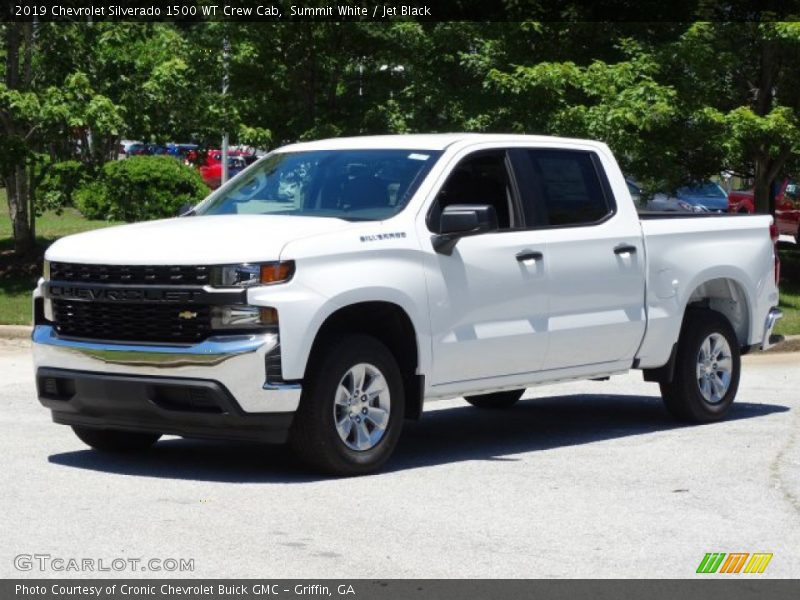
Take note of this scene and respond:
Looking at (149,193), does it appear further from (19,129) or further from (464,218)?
(464,218)

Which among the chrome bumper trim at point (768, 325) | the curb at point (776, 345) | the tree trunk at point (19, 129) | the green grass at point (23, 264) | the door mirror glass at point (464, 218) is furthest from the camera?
the tree trunk at point (19, 129)

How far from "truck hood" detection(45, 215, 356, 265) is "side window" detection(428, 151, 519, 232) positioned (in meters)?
0.95

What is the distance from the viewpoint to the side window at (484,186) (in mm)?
9969

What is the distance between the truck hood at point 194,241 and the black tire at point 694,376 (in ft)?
10.6

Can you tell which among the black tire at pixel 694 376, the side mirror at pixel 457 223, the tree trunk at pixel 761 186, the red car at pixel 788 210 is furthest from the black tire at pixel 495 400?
the red car at pixel 788 210

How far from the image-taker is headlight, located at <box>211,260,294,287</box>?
865 cm

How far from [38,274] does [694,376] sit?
1265 centimetres

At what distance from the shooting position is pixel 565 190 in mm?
10602

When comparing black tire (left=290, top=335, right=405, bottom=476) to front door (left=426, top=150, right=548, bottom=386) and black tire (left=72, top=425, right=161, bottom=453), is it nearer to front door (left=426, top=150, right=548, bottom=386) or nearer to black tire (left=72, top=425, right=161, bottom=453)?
front door (left=426, top=150, right=548, bottom=386)

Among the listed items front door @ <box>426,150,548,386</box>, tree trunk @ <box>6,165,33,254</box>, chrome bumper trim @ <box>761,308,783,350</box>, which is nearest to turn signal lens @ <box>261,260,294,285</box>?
front door @ <box>426,150,548,386</box>

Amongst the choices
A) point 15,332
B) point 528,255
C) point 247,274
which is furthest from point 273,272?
point 15,332

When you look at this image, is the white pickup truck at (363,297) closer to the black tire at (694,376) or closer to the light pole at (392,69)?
the black tire at (694,376)

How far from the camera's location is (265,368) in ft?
28.4

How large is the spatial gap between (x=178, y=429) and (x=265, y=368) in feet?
2.13
